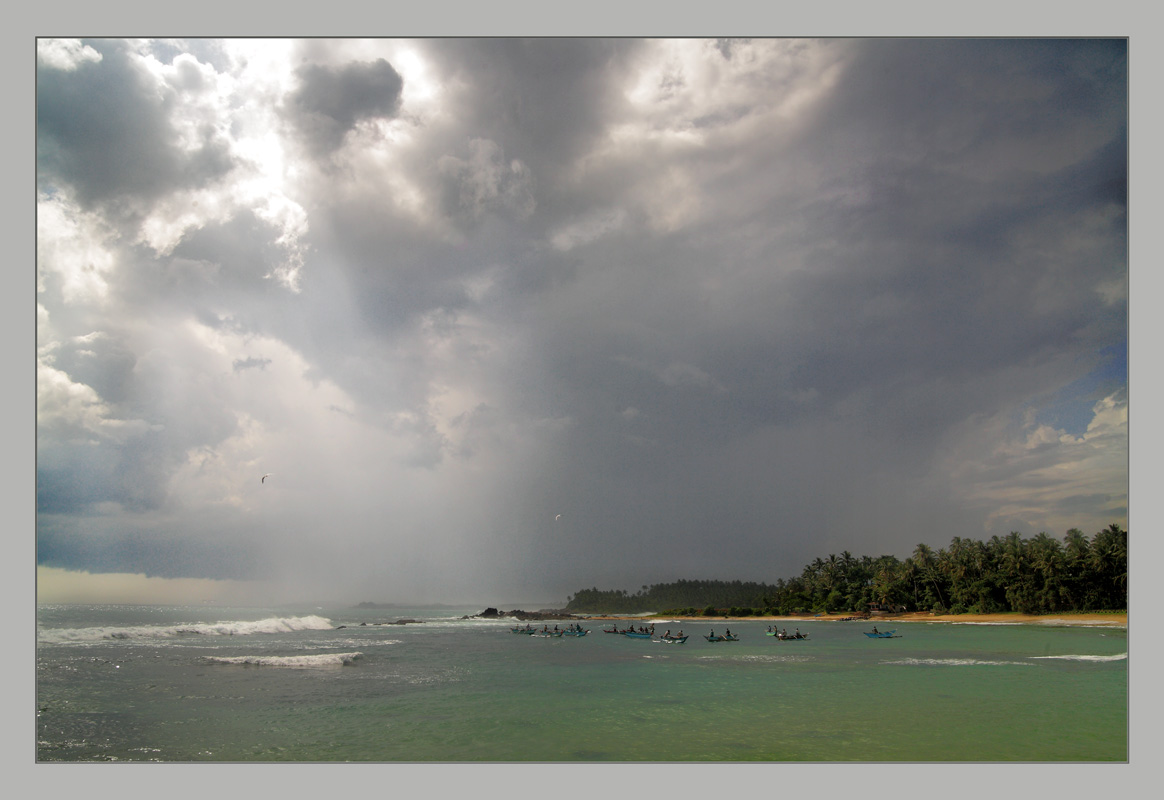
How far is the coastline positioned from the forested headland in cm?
49

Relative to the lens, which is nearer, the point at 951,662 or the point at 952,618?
the point at 951,662

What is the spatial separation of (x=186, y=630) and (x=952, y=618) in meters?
36.1

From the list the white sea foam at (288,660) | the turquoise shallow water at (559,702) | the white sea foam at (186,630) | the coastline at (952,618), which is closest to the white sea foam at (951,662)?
the turquoise shallow water at (559,702)

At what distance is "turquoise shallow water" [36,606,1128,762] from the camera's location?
805 centimetres

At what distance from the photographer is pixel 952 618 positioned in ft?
99.5

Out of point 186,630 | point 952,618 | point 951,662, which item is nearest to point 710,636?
point 951,662

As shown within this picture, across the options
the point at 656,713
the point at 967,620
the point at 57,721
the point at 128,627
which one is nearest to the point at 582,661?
the point at 656,713

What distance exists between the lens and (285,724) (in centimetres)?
913

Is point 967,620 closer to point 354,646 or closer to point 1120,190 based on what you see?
point 1120,190

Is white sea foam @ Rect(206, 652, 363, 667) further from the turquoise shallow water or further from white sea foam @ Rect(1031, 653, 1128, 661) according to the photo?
white sea foam @ Rect(1031, 653, 1128, 661)

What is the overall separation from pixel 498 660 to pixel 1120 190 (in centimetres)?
1837

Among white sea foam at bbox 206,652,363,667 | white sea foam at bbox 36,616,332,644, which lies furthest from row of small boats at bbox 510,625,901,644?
white sea foam at bbox 206,652,363,667

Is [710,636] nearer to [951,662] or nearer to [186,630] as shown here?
[951,662]

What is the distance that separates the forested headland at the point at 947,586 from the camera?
928 inches
